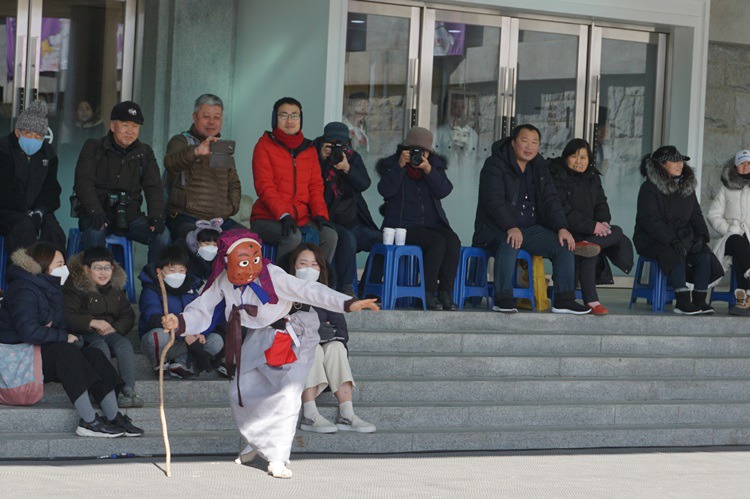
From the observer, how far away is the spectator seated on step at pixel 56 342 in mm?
6211

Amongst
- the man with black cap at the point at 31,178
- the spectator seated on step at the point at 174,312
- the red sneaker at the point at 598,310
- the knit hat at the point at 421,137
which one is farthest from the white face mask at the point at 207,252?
the red sneaker at the point at 598,310

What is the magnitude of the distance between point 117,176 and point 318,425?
7.65 feet

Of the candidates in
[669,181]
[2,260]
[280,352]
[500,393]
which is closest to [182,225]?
[2,260]

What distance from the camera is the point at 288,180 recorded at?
27.0ft

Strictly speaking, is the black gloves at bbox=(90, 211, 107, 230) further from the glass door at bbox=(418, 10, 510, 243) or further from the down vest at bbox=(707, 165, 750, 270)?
the down vest at bbox=(707, 165, 750, 270)

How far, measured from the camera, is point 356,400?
7.30 metres

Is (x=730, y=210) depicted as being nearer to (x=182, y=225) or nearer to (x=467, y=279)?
(x=467, y=279)

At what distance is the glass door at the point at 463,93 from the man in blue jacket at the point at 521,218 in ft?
7.42

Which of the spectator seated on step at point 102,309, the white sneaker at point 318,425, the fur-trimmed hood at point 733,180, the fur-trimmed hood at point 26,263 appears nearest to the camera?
the fur-trimmed hood at point 26,263

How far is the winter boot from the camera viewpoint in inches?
358

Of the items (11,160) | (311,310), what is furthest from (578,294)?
(11,160)

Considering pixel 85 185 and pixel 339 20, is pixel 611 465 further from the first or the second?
pixel 339 20

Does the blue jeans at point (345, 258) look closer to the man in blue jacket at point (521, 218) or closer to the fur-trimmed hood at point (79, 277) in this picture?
the man in blue jacket at point (521, 218)

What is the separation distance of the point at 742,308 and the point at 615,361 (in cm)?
169
